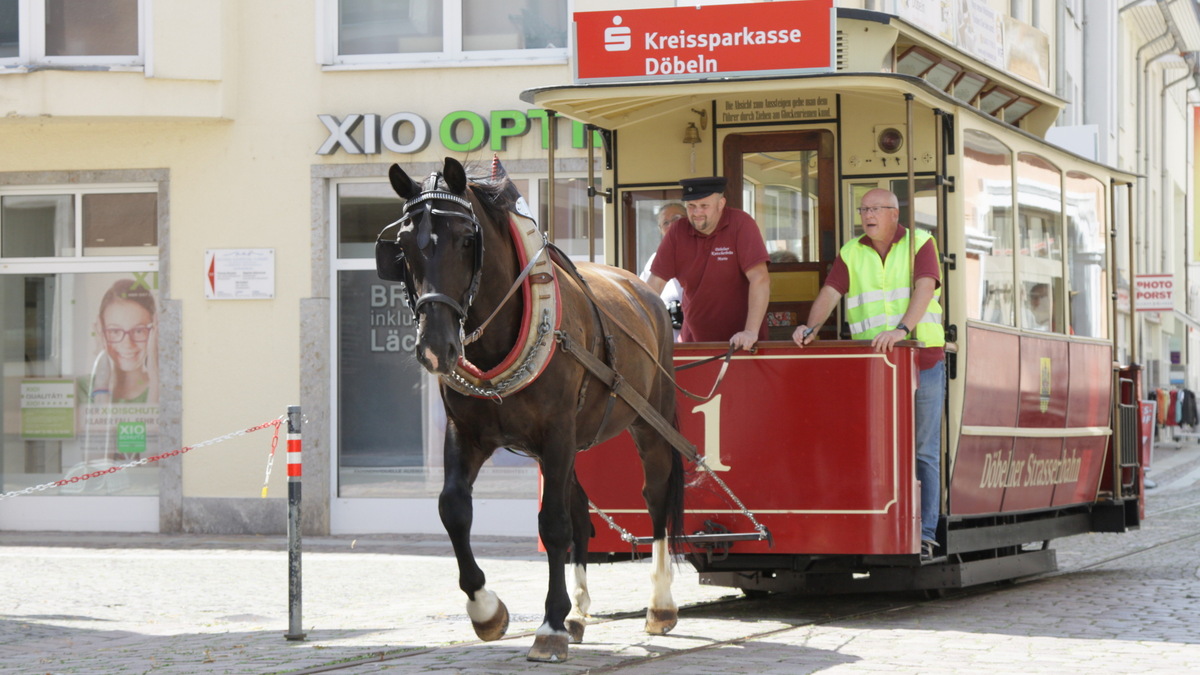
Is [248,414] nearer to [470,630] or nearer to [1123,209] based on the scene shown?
[470,630]

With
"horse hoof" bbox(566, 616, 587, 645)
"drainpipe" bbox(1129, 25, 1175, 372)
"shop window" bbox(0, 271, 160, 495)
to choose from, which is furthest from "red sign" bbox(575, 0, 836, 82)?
"drainpipe" bbox(1129, 25, 1175, 372)

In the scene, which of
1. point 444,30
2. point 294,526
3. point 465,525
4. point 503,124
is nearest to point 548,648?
point 465,525

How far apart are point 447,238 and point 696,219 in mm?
2751

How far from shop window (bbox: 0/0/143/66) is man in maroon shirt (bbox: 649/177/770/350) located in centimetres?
815

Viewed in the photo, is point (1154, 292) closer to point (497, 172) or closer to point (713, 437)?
point (713, 437)

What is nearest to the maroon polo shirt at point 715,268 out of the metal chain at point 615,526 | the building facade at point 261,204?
the metal chain at point 615,526

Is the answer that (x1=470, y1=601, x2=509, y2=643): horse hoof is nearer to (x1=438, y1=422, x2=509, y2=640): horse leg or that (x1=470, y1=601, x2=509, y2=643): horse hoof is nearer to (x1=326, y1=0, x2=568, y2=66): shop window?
(x1=438, y1=422, x2=509, y2=640): horse leg

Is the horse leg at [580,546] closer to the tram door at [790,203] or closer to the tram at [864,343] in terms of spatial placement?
the tram at [864,343]

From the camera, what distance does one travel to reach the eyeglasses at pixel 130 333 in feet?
52.9

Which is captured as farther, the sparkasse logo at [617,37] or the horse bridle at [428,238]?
the sparkasse logo at [617,37]

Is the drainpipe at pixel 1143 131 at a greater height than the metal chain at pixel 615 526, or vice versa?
the drainpipe at pixel 1143 131

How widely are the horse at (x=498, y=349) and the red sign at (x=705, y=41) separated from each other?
1776mm

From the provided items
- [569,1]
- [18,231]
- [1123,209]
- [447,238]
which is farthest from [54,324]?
[1123,209]

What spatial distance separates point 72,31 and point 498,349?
10.4 meters
